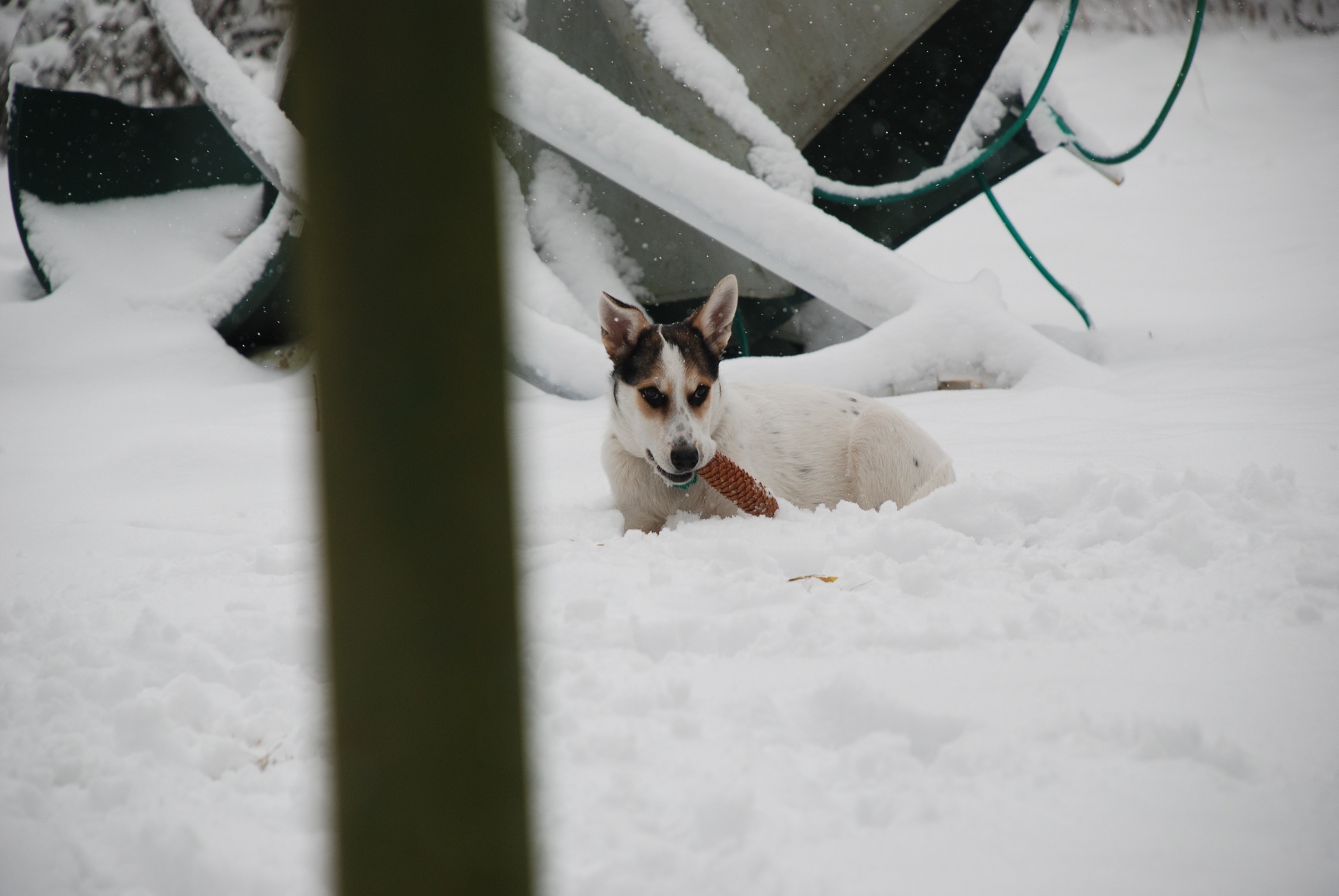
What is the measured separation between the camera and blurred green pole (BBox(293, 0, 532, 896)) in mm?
725

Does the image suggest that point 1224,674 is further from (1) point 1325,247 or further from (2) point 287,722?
(1) point 1325,247

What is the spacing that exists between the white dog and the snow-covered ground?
0.24m

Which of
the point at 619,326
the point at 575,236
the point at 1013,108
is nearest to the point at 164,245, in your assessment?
the point at 575,236

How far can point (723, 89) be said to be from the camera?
6512 millimetres

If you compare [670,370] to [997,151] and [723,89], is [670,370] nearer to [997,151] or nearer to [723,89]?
[723,89]

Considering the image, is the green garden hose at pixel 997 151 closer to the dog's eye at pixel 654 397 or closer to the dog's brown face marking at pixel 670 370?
the dog's brown face marking at pixel 670 370

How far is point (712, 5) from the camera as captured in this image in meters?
6.87

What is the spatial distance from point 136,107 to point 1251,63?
2198 centimetres

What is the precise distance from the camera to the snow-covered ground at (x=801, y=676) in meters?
1.36

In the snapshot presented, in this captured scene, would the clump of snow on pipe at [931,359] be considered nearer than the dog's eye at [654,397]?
No

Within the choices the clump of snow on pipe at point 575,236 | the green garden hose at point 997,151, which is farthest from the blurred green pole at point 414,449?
the green garden hose at point 997,151

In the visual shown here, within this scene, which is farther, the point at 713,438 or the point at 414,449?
the point at 713,438

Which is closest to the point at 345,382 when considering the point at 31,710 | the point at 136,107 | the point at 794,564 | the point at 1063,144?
the point at 31,710

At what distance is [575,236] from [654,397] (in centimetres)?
391
